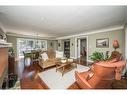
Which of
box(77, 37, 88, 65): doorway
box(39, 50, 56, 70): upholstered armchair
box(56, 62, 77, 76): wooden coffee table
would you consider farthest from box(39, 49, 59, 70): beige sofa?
box(77, 37, 88, 65): doorway

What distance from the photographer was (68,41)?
9.68 ft

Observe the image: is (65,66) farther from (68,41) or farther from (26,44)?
(26,44)

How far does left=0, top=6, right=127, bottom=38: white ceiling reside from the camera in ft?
5.57

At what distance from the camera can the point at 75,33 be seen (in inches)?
107

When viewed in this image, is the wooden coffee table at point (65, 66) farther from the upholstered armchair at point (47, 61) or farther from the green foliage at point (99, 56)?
the green foliage at point (99, 56)

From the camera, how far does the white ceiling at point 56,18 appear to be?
5.57 ft

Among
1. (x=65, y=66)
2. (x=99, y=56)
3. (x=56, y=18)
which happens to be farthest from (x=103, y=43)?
(x=65, y=66)

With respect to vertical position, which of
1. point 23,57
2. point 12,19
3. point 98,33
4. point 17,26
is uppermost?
point 12,19

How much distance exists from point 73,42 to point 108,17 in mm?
1198

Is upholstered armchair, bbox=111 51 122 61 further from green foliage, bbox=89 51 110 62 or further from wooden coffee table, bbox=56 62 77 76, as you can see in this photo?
wooden coffee table, bbox=56 62 77 76
